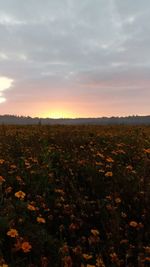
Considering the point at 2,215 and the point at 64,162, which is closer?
the point at 2,215

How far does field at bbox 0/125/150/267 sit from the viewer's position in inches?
212

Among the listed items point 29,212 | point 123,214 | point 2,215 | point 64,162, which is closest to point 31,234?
point 2,215

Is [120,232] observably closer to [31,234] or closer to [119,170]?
[31,234]

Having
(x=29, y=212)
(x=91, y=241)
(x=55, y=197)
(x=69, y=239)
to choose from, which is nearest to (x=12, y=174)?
(x=55, y=197)

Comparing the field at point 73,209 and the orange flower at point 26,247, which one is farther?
the field at point 73,209

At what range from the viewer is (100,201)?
22.8 ft

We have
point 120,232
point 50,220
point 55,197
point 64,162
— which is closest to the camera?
point 120,232

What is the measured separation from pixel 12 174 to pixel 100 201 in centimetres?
196

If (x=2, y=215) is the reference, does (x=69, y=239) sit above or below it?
below

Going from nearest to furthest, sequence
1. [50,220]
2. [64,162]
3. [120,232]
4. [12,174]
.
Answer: [120,232] → [50,220] → [12,174] → [64,162]

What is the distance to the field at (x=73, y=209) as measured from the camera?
17.7 ft

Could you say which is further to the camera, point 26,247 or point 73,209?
point 73,209

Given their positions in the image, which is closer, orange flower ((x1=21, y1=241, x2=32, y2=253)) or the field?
orange flower ((x1=21, y1=241, x2=32, y2=253))

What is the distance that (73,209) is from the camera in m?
6.77
